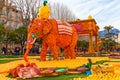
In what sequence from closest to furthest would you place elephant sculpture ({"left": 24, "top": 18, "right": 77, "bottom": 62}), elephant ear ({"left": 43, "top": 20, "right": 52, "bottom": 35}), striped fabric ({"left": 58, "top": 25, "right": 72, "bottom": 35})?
elephant sculpture ({"left": 24, "top": 18, "right": 77, "bottom": 62}) → elephant ear ({"left": 43, "top": 20, "right": 52, "bottom": 35}) → striped fabric ({"left": 58, "top": 25, "right": 72, "bottom": 35})

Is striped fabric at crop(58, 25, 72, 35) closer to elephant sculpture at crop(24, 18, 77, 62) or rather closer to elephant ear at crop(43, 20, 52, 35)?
elephant sculpture at crop(24, 18, 77, 62)

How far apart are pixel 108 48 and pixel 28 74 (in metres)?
60.9

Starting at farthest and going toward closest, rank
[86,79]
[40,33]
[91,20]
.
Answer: [91,20] < [40,33] < [86,79]

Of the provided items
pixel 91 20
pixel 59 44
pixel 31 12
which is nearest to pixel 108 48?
pixel 31 12

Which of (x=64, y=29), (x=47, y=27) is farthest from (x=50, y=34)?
(x=64, y=29)

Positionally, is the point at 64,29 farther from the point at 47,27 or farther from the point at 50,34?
the point at 47,27

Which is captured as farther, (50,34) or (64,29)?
(64,29)

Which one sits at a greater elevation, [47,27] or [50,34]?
[47,27]

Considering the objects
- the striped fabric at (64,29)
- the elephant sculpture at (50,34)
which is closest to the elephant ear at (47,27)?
the elephant sculpture at (50,34)

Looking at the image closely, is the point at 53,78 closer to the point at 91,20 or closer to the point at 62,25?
the point at 62,25

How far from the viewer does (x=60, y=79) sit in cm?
1056

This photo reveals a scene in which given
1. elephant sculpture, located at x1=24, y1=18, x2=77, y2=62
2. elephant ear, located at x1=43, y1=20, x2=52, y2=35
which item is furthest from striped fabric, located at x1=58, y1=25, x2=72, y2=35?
elephant ear, located at x1=43, y1=20, x2=52, y2=35

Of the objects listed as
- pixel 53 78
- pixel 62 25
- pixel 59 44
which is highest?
pixel 62 25

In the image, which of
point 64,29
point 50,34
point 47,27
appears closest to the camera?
point 47,27
